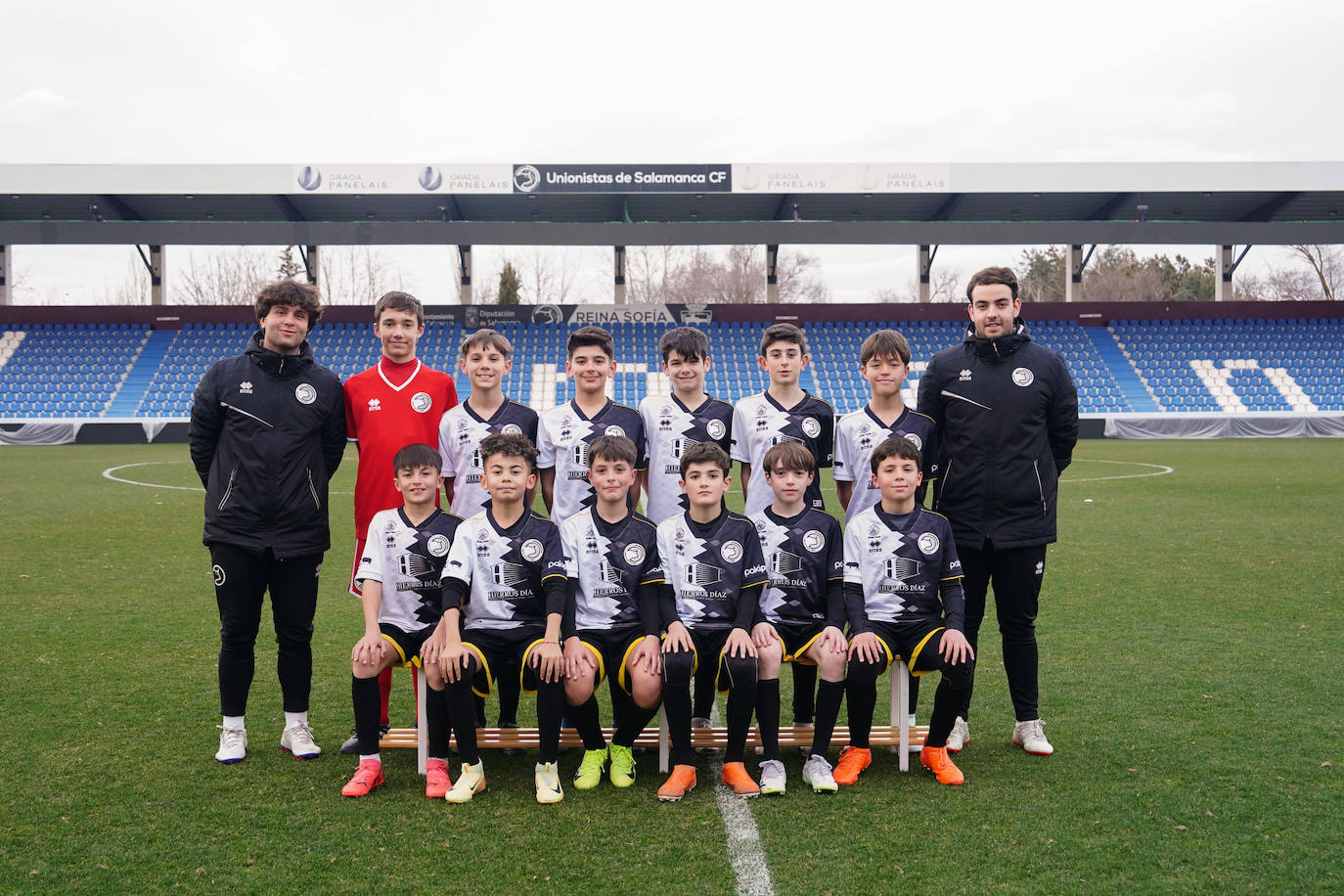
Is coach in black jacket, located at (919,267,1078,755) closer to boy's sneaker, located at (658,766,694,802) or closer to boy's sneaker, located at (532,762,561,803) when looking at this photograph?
boy's sneaker, located at (658,766,694,802)

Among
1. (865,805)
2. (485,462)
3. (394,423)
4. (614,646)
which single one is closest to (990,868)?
(865,805)

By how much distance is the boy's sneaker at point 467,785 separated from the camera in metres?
3.79

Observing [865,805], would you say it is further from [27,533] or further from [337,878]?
[27,533]

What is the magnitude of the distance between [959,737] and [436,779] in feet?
7.68

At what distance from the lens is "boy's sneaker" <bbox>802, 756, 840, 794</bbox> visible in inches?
152

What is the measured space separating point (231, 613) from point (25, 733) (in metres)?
1.28

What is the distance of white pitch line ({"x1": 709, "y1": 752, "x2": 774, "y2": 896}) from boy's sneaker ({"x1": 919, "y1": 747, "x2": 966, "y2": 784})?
0.85 meters

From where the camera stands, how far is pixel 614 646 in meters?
4.05

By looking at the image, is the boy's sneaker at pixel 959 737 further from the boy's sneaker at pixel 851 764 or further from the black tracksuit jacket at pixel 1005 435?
the black tracksuit jacket at pixel 1005 435

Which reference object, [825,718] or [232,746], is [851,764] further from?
[232,746]

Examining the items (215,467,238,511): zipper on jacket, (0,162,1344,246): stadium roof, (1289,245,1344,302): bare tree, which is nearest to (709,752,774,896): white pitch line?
(215,467,238,511): zipper on jacket

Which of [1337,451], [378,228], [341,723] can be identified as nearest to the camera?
[341,723]

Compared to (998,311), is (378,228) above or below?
above

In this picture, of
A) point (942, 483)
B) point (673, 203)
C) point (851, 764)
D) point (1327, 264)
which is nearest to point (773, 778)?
point (851, 764)
